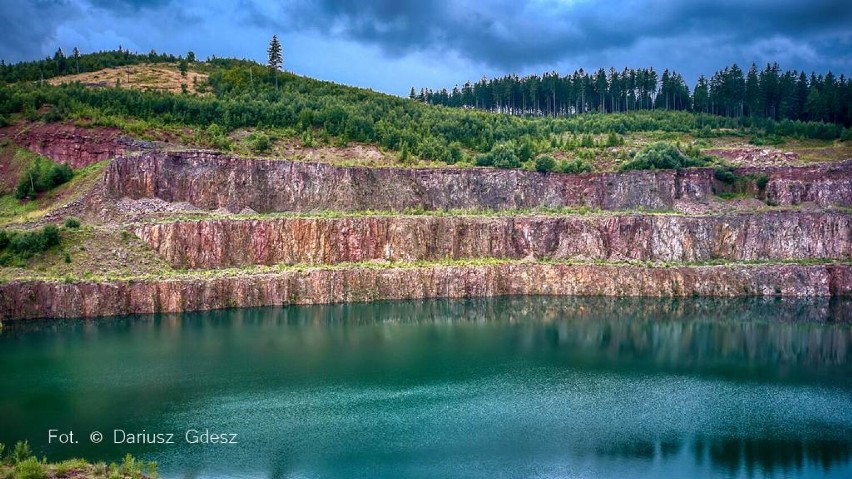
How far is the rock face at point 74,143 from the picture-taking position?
246 ft

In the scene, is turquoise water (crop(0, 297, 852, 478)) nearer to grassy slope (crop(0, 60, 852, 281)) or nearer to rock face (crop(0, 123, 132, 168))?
grassy slope (crop(0, 60, 852, 281))

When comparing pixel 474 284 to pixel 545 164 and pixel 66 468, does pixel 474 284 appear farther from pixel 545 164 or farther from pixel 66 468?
pixel 66 468

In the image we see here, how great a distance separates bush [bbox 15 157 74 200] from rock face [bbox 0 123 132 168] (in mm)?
1981

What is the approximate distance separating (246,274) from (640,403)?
36.9m

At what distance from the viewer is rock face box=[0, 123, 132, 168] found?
74.9 m

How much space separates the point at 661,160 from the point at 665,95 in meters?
52.9

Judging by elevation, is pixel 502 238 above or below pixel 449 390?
above

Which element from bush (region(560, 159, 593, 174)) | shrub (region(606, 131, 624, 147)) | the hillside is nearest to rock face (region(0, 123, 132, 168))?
the hillside

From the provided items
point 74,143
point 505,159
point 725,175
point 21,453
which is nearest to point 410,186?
point 505,159

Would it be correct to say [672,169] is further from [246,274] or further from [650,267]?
[246,274]

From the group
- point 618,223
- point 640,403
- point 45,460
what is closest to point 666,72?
point 618,223

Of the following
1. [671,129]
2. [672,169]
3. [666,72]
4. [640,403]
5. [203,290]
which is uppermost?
[666,72]

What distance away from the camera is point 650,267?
6719cm

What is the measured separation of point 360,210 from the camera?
76688 mm
